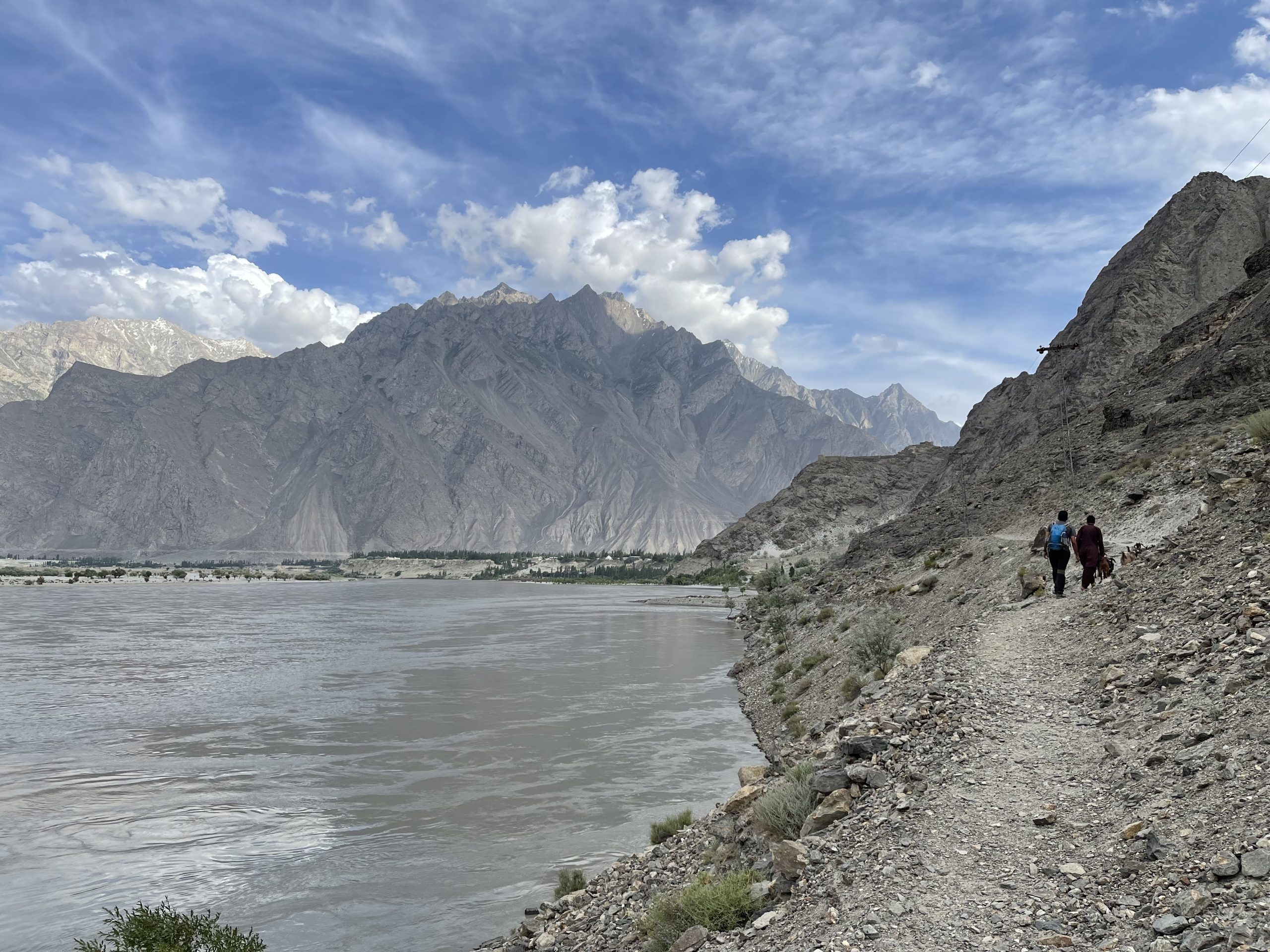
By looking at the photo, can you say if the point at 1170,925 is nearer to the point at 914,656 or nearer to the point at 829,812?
the point at 829,812

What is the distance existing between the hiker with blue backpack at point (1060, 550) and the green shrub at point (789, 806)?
9319 millimetres

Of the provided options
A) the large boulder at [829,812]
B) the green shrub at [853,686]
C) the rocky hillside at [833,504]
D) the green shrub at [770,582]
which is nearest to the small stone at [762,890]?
the large boulder at [829,812]

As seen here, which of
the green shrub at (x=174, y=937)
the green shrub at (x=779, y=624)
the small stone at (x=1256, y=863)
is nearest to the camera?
the small stone at (x=1256, y=863)

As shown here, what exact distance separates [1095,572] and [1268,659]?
824 centimetres

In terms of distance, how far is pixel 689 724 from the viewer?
2944 cm

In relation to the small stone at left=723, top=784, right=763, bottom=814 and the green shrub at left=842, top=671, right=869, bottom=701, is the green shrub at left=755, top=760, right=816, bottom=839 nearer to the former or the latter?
the small stone at left=723, top=784, right=763, bottom=814

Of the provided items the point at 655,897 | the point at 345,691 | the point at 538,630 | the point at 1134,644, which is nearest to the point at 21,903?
the point at 655,897

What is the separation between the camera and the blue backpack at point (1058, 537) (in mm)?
16797

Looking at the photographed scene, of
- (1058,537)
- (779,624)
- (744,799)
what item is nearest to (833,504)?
(779,624)

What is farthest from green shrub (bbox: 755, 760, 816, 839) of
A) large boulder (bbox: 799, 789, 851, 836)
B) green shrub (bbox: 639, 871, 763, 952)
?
green shrub (bbox: 639, 871, 763, 952)

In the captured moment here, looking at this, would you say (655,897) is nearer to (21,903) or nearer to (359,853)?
(359,853)

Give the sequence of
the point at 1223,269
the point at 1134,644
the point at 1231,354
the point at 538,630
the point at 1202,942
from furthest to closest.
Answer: the point at 538,630, the point at 1223,269, the point at 1231,354, the point at 1134,644, the point at 1202,942

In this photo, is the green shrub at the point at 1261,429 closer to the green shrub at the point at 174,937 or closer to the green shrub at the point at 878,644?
the green shrub at the point at 878,644

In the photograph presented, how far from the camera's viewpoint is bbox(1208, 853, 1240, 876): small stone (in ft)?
Result: 18.6
